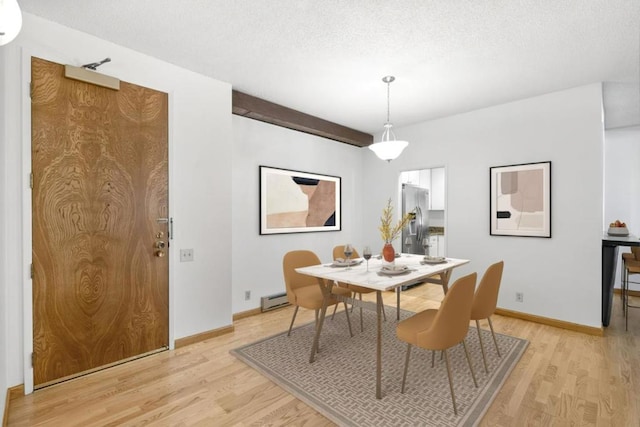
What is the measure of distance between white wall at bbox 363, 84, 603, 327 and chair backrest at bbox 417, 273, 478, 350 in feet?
7.33

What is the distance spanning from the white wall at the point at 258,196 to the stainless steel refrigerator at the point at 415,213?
3.92ft

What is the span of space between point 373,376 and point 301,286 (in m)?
1.17

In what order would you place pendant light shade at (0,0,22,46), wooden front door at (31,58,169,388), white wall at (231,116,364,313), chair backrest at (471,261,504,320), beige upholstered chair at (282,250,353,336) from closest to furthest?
pendant light shade at (0,0,22,46)
wooden front door at (31,58,169,388)
chair backrest at (471,261,504,320)
beige upholstered chair at (282,250,353,336)
white wall at (231,116,364,313)

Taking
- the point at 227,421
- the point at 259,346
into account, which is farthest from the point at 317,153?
the point at 227,421

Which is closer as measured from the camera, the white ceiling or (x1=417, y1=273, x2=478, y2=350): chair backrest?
(x1=417, y1=273, x2=478, y2=350): chair backrest

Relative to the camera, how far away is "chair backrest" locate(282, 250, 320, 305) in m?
3.14

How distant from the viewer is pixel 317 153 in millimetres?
4832

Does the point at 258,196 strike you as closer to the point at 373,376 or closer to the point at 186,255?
the point at 186,255

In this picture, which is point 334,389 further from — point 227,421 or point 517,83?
point 517,83

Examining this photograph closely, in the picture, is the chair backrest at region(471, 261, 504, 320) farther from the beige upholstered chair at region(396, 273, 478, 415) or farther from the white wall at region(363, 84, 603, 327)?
the white wall at region(363, 84, 603, 327)

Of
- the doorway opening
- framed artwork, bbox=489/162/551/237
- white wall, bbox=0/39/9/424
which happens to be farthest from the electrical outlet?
framed artwork, bbox=489/162/551/237

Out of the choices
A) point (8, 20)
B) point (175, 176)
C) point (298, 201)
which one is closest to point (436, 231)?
point (298, 201)

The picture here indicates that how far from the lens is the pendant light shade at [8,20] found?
1214 mm

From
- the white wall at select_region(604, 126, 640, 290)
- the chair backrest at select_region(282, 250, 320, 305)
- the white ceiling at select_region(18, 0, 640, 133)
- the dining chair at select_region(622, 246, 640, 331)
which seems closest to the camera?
the white ceiling at select_region(18, 0, 640, 133)
